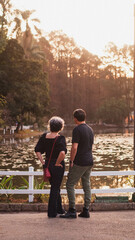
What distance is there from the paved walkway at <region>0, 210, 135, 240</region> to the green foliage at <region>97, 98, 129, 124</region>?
9591 centimetres

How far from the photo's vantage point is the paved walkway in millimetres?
5617

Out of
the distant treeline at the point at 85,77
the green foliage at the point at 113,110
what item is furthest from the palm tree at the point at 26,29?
the green foliage at the point at 113,110

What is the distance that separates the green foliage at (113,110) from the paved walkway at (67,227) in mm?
95906

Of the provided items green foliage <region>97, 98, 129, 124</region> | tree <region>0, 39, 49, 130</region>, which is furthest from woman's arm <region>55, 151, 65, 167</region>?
green foliage <region>97, 98, 129, 124</region>

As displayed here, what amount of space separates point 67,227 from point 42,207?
157 centimetres

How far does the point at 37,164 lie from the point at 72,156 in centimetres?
1464

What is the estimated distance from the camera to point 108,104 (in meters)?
105

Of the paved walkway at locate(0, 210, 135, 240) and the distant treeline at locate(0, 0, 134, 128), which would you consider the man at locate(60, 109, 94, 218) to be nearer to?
the paved walkway at locate(0, 210, 135, 240)

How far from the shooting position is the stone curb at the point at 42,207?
7.69m

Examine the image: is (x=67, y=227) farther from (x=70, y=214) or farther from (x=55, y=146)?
(x=55, y=146)

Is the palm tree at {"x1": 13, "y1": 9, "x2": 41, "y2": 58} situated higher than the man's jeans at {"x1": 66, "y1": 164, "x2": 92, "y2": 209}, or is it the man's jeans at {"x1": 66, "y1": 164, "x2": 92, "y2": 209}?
the palm tree at {"x1": 13, "y1": 9, "x2": 41, "y2": 58}

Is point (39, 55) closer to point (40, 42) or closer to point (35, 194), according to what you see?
point (40, 42)

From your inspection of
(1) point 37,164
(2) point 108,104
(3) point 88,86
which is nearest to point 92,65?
(3) point 88,86

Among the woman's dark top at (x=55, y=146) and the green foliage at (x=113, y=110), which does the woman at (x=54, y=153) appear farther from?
the green foliage at (x=113, y=110)
